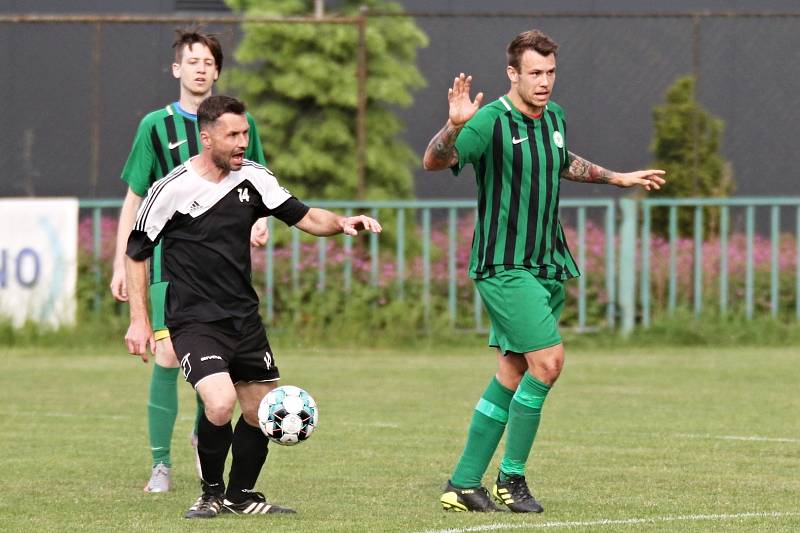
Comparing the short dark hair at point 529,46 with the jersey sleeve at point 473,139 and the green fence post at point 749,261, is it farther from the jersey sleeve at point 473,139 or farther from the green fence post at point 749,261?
the green fence post at point 749,261

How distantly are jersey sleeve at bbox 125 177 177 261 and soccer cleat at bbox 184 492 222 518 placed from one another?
3.36ft

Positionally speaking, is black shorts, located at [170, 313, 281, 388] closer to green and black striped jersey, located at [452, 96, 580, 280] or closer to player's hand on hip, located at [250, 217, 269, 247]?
player's hand on hip, located at [250, 217, 269, 247]

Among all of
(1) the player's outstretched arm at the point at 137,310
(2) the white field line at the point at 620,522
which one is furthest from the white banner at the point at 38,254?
(2) the white field line at the point at 620,522

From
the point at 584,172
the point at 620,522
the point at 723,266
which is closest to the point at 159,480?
the point at 620,522

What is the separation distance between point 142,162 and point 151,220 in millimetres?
1223

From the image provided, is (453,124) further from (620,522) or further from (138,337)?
(620,522)

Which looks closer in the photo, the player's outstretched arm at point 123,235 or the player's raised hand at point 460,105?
the player's raised hand at point 460,105

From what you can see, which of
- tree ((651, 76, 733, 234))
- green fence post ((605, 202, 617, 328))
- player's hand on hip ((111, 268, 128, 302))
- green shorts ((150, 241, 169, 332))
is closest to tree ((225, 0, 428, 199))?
tree ((651, 76, 733, 234))

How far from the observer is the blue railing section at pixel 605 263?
1491 cm

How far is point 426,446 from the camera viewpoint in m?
8.93

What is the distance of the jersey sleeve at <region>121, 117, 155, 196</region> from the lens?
7691mm

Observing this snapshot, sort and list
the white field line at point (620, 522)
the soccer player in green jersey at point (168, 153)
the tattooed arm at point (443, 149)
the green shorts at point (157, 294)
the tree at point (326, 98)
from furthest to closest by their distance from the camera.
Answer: the tree at point (326, 98), the soccer player in green jersey at point (168, 153), the green shorts at point (157, 294), the tattooed arm at point (443, 149), the white field line at point (620, 522)

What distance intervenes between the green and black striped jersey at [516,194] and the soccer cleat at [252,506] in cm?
130

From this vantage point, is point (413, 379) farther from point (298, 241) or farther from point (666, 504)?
point (666, 504)
